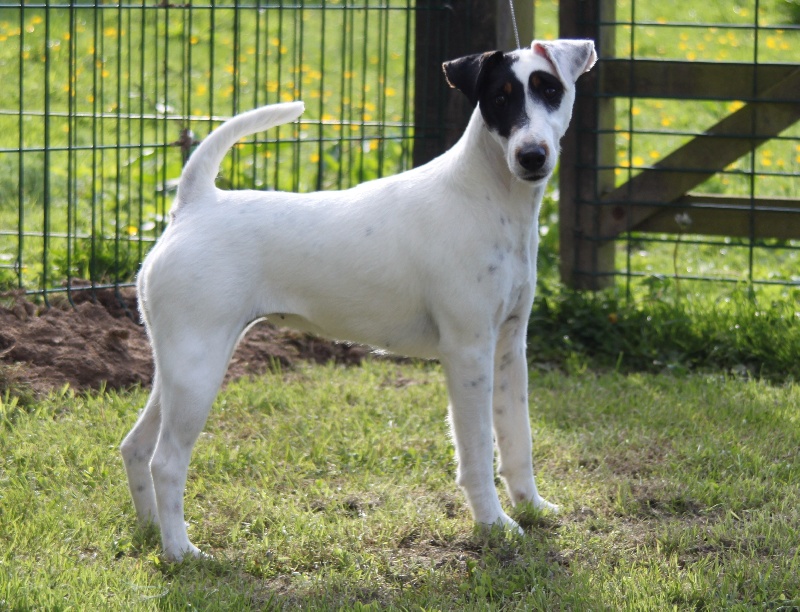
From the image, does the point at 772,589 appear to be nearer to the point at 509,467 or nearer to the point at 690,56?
the point at 509,467

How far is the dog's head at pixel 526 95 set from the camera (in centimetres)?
356

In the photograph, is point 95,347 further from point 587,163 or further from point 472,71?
point 587,163

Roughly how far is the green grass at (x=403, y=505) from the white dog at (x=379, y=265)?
0.24 m

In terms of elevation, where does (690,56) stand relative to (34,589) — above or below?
above

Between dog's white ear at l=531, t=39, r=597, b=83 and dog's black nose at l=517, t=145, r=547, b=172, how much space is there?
32 cm

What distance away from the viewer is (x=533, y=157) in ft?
11.6

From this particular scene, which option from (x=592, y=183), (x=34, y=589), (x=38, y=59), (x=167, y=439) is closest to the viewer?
(x=34, y=589)

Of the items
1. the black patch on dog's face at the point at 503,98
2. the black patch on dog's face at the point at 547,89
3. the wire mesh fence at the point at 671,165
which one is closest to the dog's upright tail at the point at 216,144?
the black patch on dog's face at the point at 503,98

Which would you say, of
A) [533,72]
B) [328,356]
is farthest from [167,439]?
[328,356]

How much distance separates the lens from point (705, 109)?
11.0 meters

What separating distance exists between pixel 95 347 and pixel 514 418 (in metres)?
2.43

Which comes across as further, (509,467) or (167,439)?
(509,467)

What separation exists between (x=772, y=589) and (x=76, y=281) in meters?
4.17

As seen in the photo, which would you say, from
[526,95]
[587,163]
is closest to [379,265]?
[526,95]
